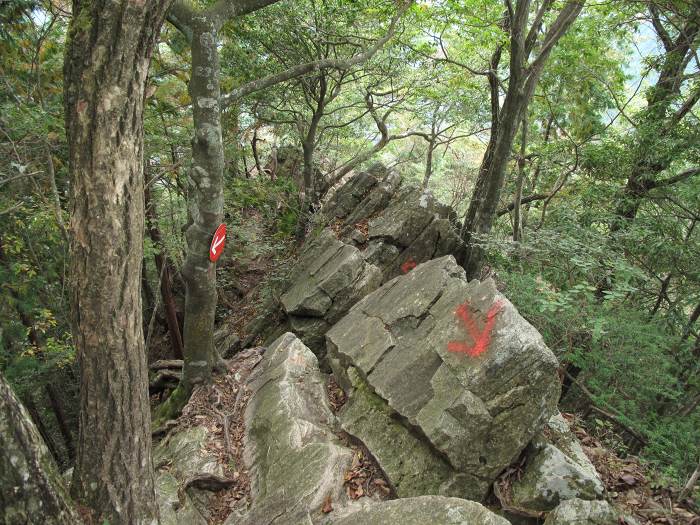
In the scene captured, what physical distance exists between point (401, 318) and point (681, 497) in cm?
366

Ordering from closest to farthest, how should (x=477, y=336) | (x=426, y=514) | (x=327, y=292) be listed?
(x=426, y=514), (x=477, y=336), (x=327, y=292)

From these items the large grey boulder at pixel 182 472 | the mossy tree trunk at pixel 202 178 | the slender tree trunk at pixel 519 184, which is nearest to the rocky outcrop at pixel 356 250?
the slender tree trunk at pixel 519 184

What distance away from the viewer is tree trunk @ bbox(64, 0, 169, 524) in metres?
3.04

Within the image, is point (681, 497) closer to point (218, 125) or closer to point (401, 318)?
point (401, 318)

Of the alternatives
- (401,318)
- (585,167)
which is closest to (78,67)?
(401,318)

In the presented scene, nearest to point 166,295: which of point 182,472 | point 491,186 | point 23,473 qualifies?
point 182,472

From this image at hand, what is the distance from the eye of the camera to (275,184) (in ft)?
44.1

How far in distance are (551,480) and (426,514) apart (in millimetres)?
1670

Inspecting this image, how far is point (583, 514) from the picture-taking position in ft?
13.4

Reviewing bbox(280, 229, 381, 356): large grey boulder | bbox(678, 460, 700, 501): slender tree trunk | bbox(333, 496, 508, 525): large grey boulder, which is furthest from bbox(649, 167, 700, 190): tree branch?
bbox(333, 496, 508, 525): large grey boulder

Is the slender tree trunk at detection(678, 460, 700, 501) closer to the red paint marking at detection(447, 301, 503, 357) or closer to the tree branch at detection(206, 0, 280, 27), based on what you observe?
the red paint marking at detection(447, 301, 503, 357)

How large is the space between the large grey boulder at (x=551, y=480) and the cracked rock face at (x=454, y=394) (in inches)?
10.3

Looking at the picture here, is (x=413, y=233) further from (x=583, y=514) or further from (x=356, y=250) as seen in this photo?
(x=583, y=514)

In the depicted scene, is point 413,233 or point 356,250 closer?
point 356,250
